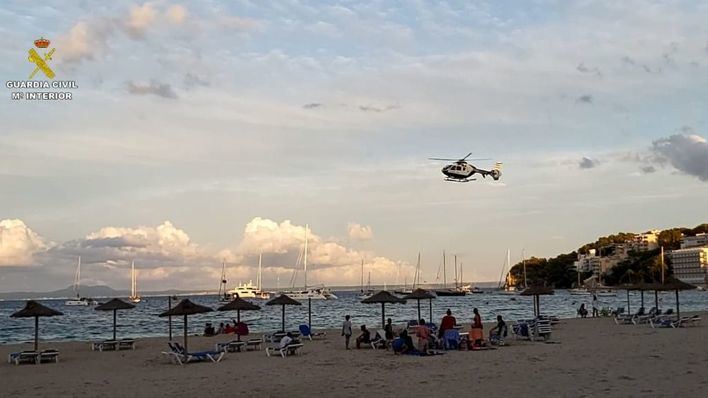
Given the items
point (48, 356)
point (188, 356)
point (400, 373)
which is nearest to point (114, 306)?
point (48, 356)

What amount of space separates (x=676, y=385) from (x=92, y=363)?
52.2ft

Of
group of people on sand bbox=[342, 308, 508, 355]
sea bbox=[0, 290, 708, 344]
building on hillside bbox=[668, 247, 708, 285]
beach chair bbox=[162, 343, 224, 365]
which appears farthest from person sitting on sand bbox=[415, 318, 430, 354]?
building on hillside bbox=[668, 247, 708, 285]

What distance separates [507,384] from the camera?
1444 centimetres

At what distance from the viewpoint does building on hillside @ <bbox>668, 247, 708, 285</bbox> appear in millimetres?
184375

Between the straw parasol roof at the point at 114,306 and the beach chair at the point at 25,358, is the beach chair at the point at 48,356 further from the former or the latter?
the straw parasol roof at the point at 114,306

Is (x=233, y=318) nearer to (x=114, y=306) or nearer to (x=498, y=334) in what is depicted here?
(x=114, y=306)

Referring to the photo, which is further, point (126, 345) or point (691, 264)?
point (691, 264)

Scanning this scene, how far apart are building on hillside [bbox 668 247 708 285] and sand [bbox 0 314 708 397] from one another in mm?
177643

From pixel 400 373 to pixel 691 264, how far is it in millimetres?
193063

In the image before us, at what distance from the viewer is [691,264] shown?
621 feet

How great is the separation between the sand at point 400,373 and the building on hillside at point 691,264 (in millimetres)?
177643

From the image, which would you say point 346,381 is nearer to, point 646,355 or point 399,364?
point 399,364

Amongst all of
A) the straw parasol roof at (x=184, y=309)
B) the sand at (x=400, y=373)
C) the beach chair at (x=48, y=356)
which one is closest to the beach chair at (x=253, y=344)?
the sand at (x=400, y=373)

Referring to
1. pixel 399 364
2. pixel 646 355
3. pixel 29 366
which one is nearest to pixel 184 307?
pixel 29 366
